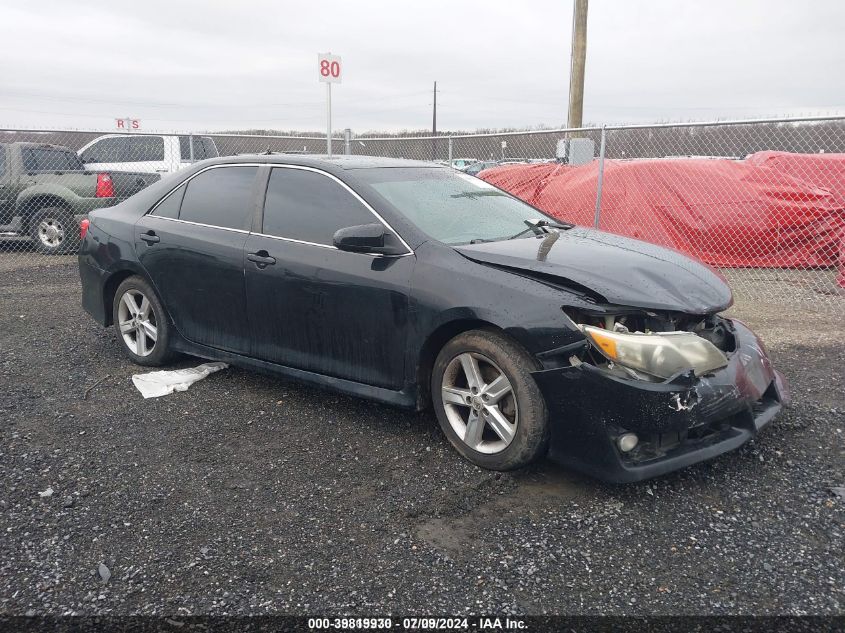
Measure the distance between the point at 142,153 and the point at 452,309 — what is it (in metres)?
10.6

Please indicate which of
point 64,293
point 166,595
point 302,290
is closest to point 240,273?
point 302,290

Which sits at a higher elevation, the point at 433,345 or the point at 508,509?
the point at 433,345

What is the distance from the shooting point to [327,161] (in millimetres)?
4336

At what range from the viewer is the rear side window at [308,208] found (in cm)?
404

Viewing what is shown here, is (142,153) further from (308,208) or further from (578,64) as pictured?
(308,208)

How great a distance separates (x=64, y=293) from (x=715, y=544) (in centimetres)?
769

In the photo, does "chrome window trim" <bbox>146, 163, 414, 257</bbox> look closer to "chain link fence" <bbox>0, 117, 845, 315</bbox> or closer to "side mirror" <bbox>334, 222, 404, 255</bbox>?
"side mirror" <bbox>334, 222, 404, 255</bbox>

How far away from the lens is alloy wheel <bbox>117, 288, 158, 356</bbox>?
16.7ft

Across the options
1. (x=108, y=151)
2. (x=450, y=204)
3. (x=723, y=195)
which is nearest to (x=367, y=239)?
(x=450, y=204)

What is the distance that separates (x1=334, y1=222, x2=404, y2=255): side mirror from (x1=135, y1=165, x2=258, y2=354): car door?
0.94m

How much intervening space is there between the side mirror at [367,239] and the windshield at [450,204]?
0.71 ft

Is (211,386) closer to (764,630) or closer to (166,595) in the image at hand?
(166,595)

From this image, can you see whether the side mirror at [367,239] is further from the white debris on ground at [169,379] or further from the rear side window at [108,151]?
the rear side window at [108,151]

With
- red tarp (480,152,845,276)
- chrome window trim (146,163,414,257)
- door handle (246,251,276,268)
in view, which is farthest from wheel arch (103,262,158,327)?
red tarp (480,152,845,276)
